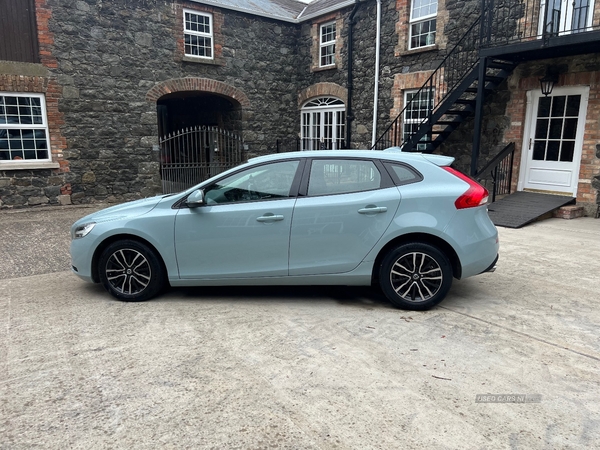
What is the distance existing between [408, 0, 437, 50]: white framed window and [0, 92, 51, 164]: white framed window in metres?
9.57

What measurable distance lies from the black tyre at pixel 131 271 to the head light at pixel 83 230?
10.6 inches

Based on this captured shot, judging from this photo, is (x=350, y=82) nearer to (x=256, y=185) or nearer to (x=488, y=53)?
(x=488, y=53)

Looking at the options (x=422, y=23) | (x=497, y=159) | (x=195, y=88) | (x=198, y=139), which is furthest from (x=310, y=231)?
(x=198, y=139)

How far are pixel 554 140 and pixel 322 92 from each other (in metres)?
7.28

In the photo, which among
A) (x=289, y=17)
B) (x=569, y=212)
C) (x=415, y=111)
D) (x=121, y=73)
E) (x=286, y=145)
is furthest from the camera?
(x=286, y=145)

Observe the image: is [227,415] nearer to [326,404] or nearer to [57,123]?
[326,404]

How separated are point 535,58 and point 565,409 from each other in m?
8.74

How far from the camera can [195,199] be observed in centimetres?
445

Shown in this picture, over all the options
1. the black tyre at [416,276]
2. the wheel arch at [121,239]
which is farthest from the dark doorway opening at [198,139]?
the black tyre at [416,276]

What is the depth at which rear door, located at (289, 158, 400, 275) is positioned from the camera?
14.2 feet

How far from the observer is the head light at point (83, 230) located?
15.2ft

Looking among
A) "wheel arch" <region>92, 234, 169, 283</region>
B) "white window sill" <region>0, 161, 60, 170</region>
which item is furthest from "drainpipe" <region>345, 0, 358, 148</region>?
"wheel arch" <region>92, 234, 169, 283</region>

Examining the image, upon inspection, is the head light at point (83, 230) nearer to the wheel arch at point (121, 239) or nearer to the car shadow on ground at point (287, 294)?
the wheel arch at point (121, 239)

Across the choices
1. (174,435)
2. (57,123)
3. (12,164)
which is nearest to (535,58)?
(174,435)
